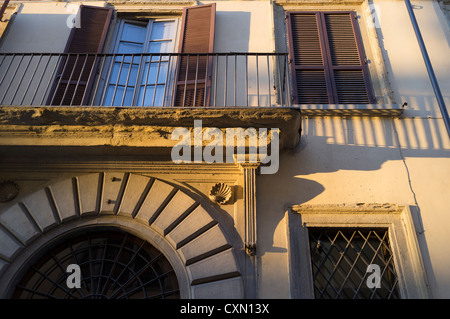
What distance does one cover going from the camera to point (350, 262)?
4.12 metres

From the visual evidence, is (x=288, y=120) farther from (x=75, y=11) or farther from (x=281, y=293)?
(x=75, y=11)

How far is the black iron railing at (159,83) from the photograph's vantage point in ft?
17.4

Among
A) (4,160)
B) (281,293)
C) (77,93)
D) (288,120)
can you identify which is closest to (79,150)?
(4,160)

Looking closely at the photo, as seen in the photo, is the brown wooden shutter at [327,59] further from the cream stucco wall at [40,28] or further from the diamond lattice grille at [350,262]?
the cream stucco wall at [40,28]

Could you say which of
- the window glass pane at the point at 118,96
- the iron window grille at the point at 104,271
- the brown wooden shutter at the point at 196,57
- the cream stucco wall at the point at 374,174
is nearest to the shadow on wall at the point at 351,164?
the cream stucco wall at the point at 374,174

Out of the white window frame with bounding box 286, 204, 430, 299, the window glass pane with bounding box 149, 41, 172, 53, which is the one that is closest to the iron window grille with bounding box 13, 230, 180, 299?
the white window frame with bounding box 286, 204, 430, 299

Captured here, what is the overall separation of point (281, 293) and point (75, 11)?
546 centimetres

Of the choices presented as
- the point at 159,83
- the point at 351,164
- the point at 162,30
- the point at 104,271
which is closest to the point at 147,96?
the point at 159,83

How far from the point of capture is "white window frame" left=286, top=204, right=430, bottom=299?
3.86 m

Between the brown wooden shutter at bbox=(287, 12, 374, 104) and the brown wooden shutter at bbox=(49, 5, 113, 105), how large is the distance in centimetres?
282

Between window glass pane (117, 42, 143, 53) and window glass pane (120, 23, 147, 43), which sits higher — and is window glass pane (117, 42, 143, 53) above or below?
below

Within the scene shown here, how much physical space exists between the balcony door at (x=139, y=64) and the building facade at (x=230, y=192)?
0.73 feet

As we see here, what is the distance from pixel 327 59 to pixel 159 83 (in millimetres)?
2422

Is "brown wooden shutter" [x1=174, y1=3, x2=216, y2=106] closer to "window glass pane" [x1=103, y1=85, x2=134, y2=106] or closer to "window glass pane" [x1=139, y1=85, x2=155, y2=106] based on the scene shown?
"window glass pane" [x1=139, y1=85, x2=155, y2=106]
